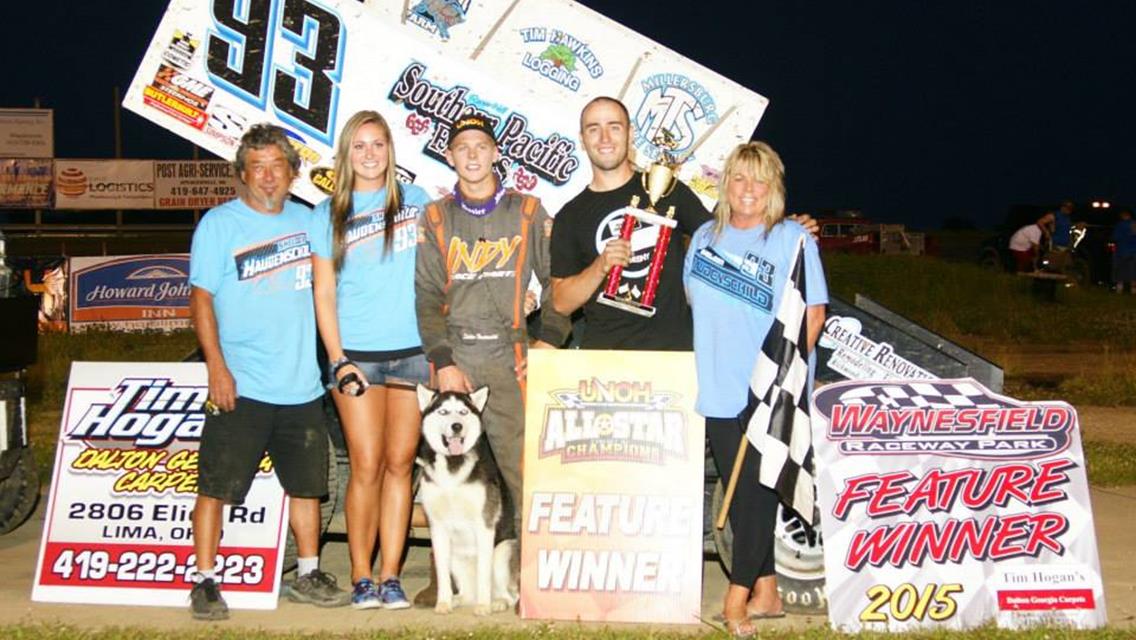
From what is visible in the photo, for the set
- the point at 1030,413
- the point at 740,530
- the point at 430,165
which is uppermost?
the point at 430,165

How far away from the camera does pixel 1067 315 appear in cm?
1959

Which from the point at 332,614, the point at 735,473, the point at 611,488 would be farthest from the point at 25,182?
the point at 735,473

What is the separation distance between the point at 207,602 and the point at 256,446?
2.11 ft

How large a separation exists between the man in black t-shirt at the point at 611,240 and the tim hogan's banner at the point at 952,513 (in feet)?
2.32

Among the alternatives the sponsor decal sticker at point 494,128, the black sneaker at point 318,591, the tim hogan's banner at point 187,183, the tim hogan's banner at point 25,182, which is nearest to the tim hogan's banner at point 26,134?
the tim hogan's banner at point 25,182

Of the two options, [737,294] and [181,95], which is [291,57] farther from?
[737,294]

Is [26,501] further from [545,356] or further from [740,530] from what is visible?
[740,530]

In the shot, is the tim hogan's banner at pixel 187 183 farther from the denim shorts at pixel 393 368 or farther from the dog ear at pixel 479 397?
the dog ear at pixel 479 397

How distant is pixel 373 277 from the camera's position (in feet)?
18.2

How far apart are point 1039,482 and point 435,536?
2377 millimetres

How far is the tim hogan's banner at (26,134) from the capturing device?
44875 millimetres

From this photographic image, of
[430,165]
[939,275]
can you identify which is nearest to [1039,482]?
[430,165]

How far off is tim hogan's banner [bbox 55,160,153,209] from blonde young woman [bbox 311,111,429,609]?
4109 centimetres

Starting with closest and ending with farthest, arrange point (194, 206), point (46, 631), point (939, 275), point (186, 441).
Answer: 1. point (46, 631)
2. point (186, 441)
3. point (939, 275)
4. point (194, 206)
